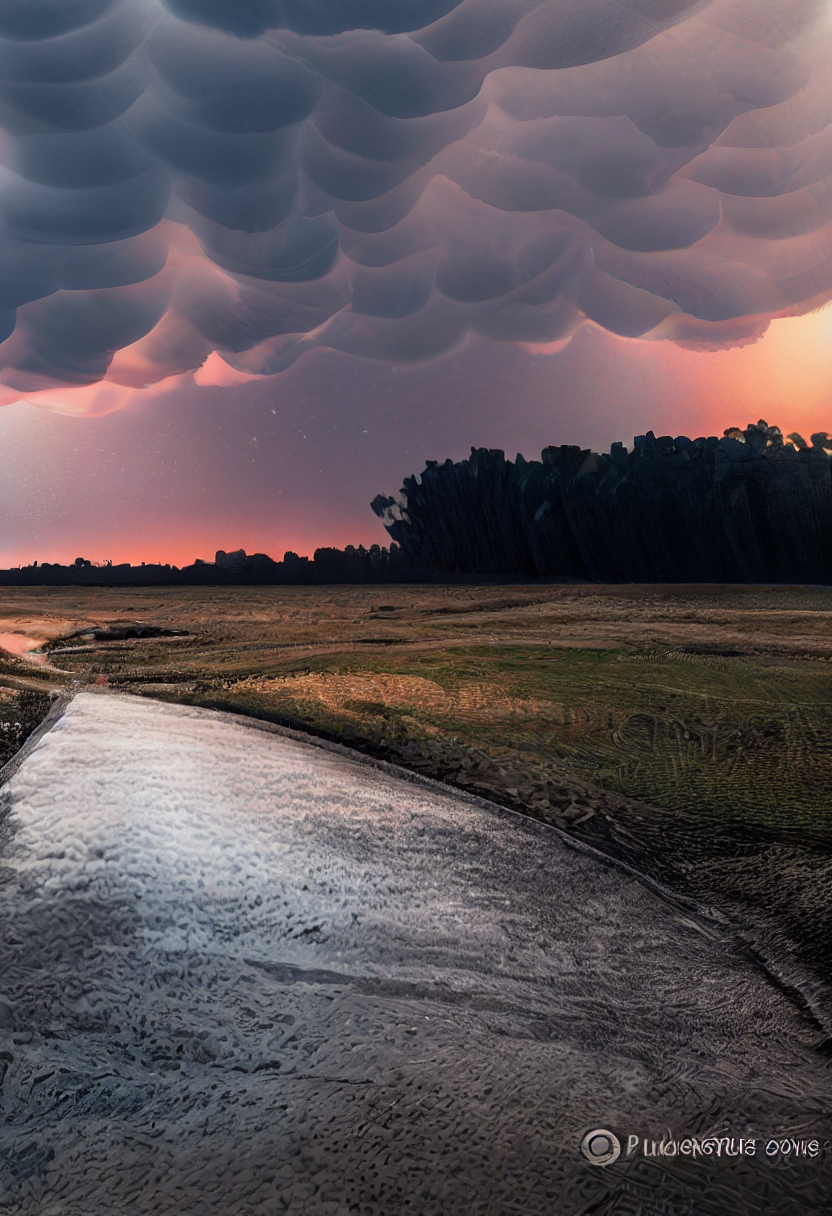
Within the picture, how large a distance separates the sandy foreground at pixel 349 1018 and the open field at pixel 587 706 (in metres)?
0.55

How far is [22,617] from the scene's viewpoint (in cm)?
1009

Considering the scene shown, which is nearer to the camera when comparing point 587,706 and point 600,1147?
point 600,1147

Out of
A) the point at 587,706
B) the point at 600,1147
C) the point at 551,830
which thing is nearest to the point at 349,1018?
the point at 600,1147

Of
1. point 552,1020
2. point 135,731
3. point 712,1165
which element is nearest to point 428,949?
point 552,1020

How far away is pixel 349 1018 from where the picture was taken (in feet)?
7.31

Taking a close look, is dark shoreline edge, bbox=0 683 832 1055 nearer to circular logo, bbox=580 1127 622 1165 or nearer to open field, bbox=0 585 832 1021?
open field, bbox=0 585 832 1021

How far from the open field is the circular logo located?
4.39 feet

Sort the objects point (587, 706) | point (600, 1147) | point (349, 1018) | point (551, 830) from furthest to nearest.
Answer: point (587, 706), point (551, 830), point (349, 1018), point (600, 1147)

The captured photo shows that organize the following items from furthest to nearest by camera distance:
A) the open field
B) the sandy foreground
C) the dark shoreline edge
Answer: the open field, the dark shoreline edge, the sandy foreground

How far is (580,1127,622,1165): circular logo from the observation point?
167 centimetres

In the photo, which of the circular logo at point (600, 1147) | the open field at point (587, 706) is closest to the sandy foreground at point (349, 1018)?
the circular logo at point (600, 1147)

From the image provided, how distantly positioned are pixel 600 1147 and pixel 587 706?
426 centimetres

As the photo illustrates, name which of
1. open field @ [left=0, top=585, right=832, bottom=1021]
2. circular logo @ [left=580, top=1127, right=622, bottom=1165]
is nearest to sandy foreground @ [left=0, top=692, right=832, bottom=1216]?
circular logo @ [left=580, top=1127, right=622, bottom=1165]

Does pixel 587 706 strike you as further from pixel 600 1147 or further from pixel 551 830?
pixel 600 1147
